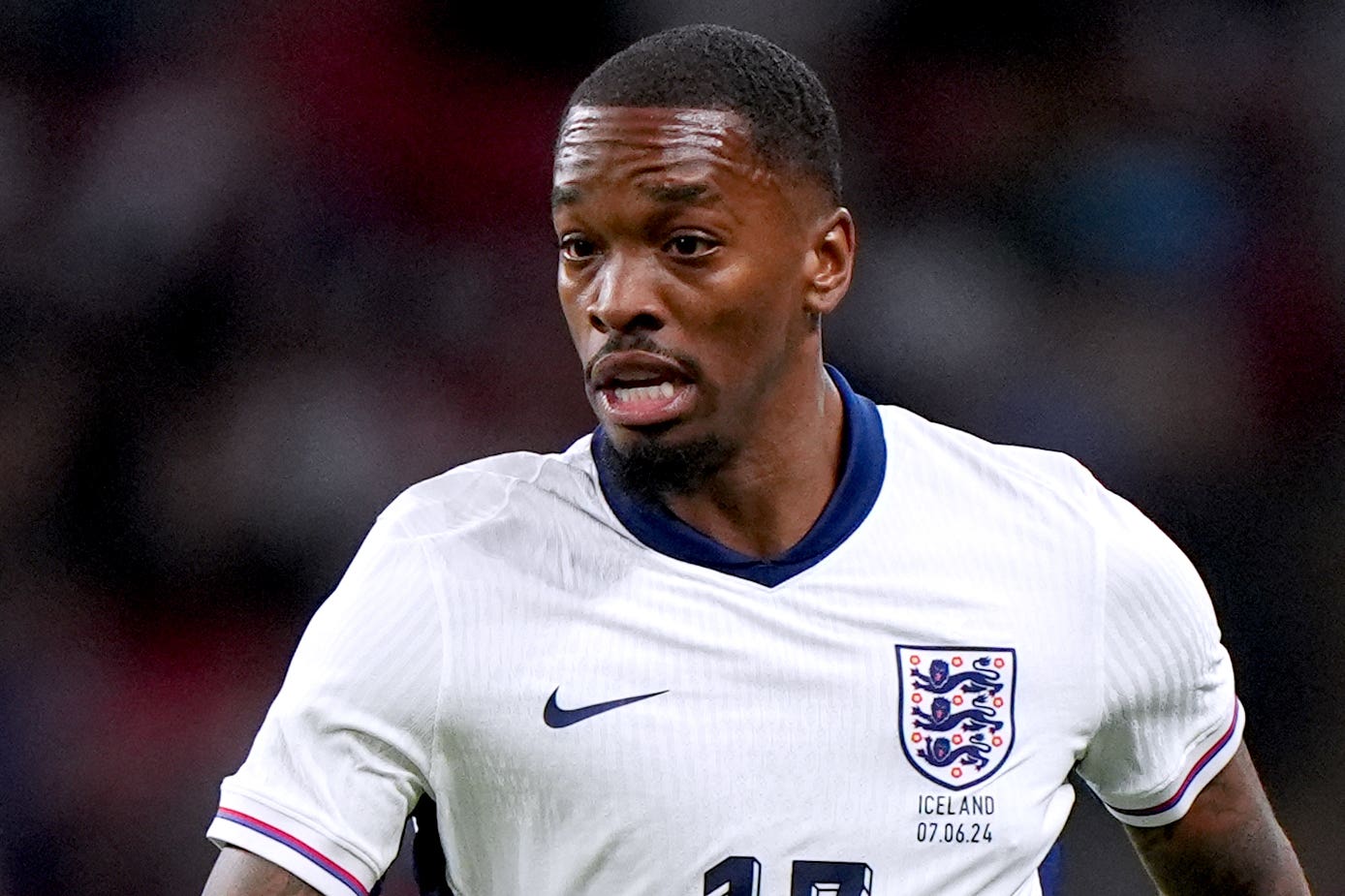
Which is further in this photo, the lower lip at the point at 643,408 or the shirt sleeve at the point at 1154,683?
the shirt sleeve at the point at 1154,683

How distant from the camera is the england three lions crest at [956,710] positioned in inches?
82.4

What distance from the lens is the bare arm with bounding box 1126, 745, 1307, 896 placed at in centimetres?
240

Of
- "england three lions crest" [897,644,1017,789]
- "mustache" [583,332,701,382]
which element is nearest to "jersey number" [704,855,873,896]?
"england three lions crest" [897,644,1017,789]

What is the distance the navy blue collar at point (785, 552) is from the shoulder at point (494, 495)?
32 millimetres

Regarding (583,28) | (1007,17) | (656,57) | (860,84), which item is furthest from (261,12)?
(656,57)

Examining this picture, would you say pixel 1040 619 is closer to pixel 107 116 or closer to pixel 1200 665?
pixel 1200 665

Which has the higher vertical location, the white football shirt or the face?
the face

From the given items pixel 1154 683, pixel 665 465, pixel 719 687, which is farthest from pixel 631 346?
pixel 1154 683

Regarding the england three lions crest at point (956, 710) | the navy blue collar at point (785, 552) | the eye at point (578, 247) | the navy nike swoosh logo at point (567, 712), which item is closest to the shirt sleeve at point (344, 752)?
the navy nike swoosh logo at point (567, 712)

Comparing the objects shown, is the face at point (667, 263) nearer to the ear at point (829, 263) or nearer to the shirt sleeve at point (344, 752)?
the ear at point (829, 263)

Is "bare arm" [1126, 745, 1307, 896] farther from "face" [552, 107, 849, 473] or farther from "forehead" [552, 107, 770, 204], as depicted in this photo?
"forehead" [552, 107, 770, 204]

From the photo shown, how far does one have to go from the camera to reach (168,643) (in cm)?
413

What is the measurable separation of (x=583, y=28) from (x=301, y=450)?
1.26m

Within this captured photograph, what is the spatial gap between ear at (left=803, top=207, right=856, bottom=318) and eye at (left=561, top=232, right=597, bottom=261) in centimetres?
28
